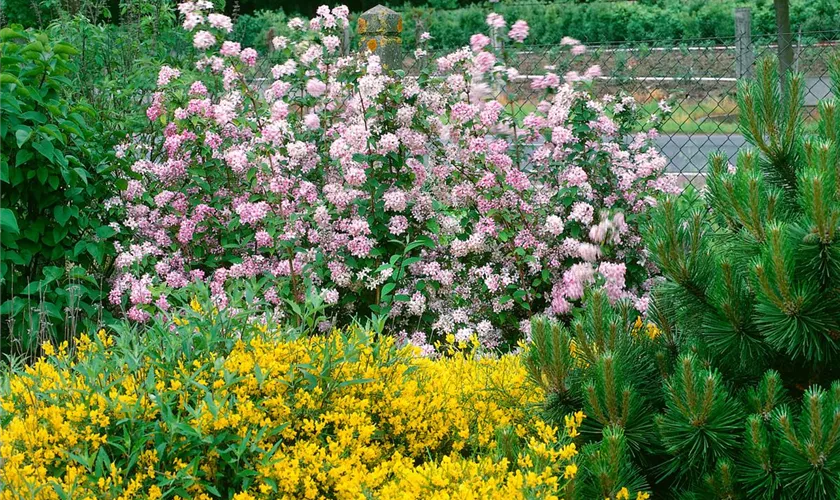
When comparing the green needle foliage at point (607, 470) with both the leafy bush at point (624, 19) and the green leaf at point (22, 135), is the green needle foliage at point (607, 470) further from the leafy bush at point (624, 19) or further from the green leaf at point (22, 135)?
the leafy bush at point (624, 19)

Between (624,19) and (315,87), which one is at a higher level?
(315,87)

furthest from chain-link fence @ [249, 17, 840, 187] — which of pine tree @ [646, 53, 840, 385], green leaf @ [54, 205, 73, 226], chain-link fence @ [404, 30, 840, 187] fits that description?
pine tree @ [646, 53, 840, 385]

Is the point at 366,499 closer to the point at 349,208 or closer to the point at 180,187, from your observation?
the point at 349,208

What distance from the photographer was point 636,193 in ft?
12.7

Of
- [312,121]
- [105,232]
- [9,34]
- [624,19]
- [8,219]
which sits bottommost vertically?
[624,19]

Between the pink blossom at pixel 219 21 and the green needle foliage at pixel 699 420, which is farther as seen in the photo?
the pink blossom at pixel 219 21

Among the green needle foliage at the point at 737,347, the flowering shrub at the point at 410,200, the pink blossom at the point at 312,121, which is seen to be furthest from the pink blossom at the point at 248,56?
the green needle foliage at the point at 737,347

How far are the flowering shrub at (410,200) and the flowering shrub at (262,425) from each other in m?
1.13

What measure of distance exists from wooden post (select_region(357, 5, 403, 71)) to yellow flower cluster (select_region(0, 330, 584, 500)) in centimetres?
314

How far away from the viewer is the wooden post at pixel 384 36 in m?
5.37

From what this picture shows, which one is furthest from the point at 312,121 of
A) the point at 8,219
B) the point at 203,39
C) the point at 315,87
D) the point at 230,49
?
the point at 8,219

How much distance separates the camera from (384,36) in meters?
5.39

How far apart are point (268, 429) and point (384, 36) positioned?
3656 millimetres

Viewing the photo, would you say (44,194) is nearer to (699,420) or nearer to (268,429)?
(268,429)
